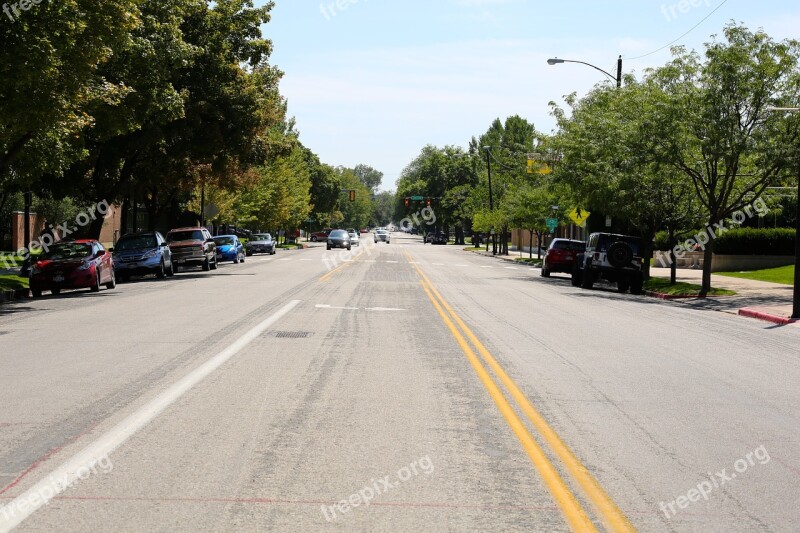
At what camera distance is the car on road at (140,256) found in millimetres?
32094

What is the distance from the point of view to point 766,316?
73.6 ft

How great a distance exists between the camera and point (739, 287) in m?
33.6

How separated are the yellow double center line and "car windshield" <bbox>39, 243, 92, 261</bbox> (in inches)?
678

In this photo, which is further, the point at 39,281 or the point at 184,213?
the point at 184,213

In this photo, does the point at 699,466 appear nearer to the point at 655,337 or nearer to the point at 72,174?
the point at 655,337

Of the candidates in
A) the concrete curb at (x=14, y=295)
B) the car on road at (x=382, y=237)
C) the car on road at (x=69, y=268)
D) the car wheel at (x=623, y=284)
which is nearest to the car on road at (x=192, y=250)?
the car on road at (x=69, y=268)

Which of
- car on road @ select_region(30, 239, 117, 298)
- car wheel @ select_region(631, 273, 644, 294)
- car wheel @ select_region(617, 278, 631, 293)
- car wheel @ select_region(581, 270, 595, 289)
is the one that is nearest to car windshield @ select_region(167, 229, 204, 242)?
car on road @ select_region(30, 239, 117, 298)

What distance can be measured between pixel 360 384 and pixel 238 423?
2.30 meters

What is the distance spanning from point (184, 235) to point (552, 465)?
35760mm

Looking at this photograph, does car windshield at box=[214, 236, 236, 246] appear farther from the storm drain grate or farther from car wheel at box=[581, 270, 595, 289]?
the storm drain grate

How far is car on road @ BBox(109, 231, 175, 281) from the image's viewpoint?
32094mm

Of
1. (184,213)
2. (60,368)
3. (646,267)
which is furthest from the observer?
(184,213)

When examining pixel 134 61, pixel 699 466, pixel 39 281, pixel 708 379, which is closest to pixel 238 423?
pixel 699 466

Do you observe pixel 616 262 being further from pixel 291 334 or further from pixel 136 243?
pixel 291 334
